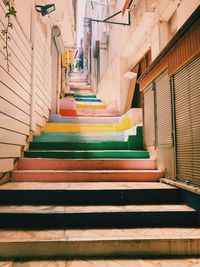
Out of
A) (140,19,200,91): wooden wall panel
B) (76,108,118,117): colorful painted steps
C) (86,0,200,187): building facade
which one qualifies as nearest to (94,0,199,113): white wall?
(86,0,200,187): building facade

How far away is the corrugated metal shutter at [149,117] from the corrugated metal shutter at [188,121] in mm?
1032

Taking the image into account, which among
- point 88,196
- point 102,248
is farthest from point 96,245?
point 88,196

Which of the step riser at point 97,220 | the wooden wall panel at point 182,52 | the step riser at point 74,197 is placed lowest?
the step riser at point 97,220

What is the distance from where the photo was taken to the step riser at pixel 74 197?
3.11m

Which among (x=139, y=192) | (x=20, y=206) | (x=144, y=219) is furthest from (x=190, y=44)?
(x=20, y=206)

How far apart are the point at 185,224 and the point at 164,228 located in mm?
286

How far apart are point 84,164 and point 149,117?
1705 millimetres

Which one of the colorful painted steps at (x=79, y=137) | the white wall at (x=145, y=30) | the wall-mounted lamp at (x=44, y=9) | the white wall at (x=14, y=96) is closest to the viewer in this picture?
the white wall at (x=14, y=96)

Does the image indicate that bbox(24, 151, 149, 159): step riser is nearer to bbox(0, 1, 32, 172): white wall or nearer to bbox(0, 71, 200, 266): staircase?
bbox(0, 71, 200, 266): staircase

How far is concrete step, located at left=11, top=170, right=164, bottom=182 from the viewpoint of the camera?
3855 millimetres

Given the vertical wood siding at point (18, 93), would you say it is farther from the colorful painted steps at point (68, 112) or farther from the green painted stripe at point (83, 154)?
the colorful painted steps at point (68, 112)

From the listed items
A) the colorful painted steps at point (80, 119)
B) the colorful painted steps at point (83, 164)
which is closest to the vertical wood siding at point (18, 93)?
the colorful painted steps at point (83, 164)

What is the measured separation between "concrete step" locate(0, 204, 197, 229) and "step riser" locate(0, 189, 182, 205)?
0.26 metres

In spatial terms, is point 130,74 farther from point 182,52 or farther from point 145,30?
point 182,52
